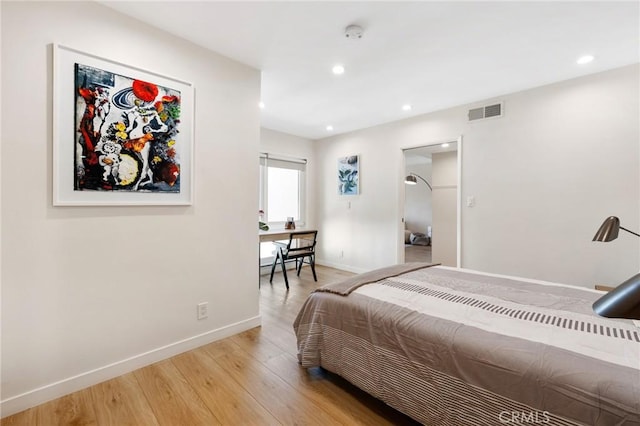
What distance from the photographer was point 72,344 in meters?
1.77

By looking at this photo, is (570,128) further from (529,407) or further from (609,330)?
(529,407)

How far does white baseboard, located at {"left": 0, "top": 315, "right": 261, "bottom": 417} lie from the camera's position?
1599 mm

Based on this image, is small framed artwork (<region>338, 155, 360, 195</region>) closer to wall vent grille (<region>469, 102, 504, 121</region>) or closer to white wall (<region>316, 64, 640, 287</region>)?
white wall (<region>316, 64, 640, 287</region>)

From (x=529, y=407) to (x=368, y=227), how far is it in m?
3.68

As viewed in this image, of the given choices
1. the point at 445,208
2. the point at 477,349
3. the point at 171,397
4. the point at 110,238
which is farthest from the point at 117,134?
the point at 445,208

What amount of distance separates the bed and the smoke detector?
1.82m

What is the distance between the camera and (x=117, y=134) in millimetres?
1896

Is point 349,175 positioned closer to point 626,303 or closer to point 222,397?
point 222,397

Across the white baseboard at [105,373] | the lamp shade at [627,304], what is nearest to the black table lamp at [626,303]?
the lamp shade at [627,304]

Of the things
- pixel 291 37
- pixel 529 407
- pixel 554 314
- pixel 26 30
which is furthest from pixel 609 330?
pixel 26 30

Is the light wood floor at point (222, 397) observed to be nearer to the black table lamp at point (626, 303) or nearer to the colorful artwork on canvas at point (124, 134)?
the colorful artwork on canvas at point (124, 134)

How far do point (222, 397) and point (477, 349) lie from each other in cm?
146

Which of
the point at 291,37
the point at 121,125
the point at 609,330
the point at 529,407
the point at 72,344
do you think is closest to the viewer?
the point at 529,407

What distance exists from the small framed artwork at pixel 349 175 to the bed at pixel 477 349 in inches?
115
